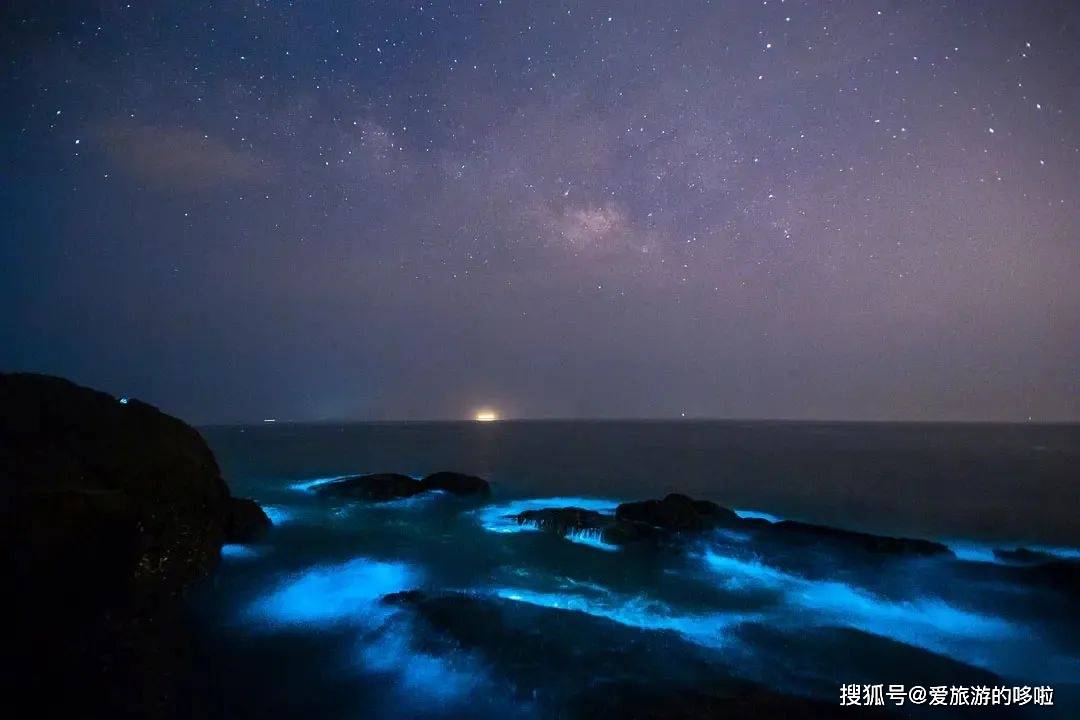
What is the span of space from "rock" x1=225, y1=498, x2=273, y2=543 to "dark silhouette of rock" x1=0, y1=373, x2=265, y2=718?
10.1 ft

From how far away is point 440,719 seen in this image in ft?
29.3

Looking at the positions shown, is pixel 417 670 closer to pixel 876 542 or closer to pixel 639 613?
pixel 639 613

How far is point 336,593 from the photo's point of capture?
1509 centimetres

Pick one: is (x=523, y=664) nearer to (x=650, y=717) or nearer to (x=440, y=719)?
(x=440, y=719)

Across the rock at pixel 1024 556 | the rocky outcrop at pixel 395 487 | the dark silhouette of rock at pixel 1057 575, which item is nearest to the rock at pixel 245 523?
the rocky outcrop at pixel 395 487

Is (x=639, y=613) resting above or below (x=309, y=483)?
above

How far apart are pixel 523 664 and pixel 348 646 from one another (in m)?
4.34

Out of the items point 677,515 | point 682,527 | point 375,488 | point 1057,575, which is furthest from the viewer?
point 375,488

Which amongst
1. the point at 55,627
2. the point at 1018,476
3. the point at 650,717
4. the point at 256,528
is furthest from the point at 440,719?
the point at 1018,476

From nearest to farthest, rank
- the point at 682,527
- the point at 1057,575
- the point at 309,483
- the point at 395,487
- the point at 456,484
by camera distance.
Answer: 1. the point at 1057,575
2. the point at 682,527
3. the point at 395,487
4. the point at 456,484
5. the point at 309,483

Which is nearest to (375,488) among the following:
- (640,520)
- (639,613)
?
(640,520)

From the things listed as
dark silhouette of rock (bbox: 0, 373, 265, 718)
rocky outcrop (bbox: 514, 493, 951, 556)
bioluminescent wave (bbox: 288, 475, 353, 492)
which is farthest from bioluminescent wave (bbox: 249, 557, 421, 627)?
bioluminescent wave (bbox: 288, 475, 353, 492)

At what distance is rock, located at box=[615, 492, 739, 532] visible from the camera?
23656 millimetres

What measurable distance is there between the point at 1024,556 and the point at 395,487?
1279 inches
